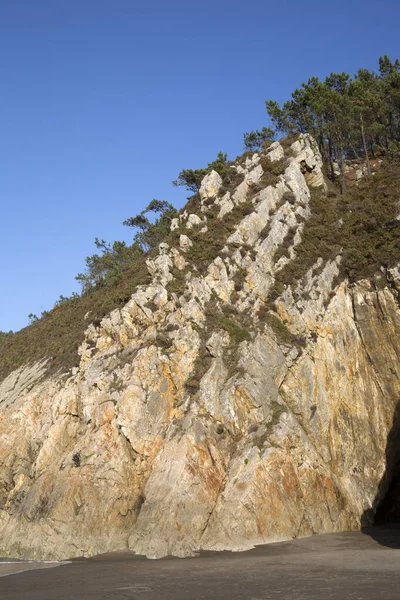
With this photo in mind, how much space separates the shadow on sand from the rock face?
0.79ft

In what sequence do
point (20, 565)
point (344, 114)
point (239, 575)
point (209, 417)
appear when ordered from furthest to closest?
point (344, 114) → point (209, 417) → point (20, 565) → point (239, 575)

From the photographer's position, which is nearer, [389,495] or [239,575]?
[239,575]

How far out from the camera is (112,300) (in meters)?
40.0

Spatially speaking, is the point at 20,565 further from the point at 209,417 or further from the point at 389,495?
the point at 389,495

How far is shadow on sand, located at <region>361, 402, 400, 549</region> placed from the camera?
30.6m

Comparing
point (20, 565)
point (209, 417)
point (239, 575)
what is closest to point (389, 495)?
point (209, 417)

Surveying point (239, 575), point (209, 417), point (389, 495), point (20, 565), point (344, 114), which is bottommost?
point (239, 575)

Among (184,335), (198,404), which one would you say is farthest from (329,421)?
(184,335)

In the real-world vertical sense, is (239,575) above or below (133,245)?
below

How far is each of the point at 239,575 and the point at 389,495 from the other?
625 inches

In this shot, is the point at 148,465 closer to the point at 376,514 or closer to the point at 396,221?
the point at 376,514

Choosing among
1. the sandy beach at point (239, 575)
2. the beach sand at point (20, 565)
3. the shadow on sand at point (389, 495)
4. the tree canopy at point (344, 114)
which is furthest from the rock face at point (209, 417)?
the tree canopy at point (344, 114)

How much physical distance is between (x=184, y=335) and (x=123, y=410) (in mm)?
6180

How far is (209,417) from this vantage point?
30.4m
